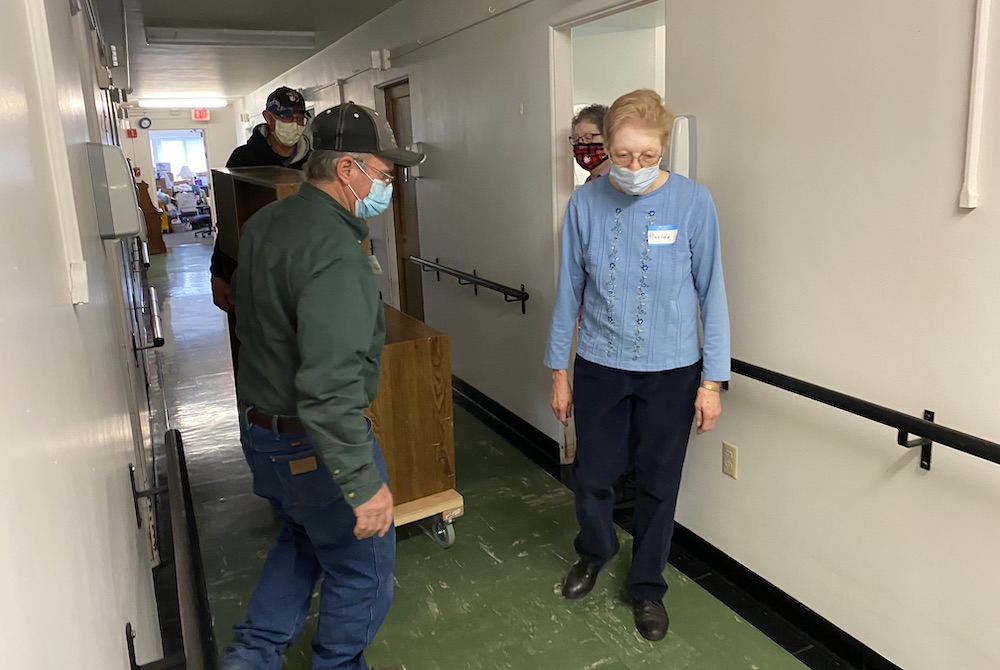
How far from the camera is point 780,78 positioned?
207 cm

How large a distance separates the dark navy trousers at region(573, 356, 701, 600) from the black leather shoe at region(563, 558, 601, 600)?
0.50 feet

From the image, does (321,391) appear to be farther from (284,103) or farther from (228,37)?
(228,37)

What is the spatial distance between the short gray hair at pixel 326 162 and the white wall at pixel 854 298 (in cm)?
119

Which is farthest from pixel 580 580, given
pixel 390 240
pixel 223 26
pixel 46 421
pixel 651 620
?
pixel 223 26

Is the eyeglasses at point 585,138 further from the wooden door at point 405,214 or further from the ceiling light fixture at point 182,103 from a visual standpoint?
the ceiling light fixture at point 182,103

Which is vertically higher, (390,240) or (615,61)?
(615,61)

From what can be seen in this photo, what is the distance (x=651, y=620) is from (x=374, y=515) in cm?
110

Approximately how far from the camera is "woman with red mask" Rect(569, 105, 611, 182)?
115 inches

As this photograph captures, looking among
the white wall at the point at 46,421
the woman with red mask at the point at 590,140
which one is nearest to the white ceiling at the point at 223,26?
the woman with red mask at the point at 590,140

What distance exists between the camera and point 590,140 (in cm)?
292

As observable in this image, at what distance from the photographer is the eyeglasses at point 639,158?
1957mm

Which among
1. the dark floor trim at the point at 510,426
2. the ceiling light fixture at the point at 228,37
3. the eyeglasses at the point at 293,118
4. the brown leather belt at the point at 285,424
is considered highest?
the ceiling light fixture at the point at 228,37

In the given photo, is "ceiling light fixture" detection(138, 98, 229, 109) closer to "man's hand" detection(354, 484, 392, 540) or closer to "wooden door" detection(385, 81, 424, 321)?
"wooden door" detection(385, 81, 424, 321)

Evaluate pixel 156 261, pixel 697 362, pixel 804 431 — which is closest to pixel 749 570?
pixel 804 431
